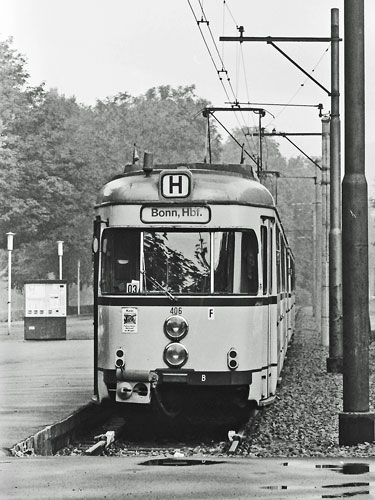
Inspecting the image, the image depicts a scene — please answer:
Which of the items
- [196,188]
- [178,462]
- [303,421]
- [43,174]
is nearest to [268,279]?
[196,188]

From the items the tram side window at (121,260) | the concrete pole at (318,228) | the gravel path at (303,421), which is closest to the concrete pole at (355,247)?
the gravel path at (303,421)

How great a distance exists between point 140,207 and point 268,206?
5.51ft

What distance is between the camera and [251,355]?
14711 millimetres

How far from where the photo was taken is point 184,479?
1002cm

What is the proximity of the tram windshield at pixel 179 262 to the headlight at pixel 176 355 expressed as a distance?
22.0 inches

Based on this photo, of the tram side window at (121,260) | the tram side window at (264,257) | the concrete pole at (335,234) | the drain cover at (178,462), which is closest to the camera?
the drain cover at (178,462)

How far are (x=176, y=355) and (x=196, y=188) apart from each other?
71.1 inches

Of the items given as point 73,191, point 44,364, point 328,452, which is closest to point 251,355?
point 328,452

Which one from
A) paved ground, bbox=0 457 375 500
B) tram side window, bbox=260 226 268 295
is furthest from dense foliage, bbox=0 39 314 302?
paved ground, bbox=0 457 375 500

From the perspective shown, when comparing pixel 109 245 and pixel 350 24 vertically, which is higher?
pixel 350 24

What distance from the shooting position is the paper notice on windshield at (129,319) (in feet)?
47.8

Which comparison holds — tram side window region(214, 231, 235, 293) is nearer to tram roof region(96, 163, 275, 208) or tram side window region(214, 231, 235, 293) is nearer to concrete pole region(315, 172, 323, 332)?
tram roof region(96, 163, 275, 208)

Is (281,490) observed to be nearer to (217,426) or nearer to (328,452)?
(328,452)

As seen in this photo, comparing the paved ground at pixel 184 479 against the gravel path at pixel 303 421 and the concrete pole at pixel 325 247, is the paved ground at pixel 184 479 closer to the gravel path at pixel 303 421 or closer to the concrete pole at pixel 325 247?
the gravel path at pixel 303 421
